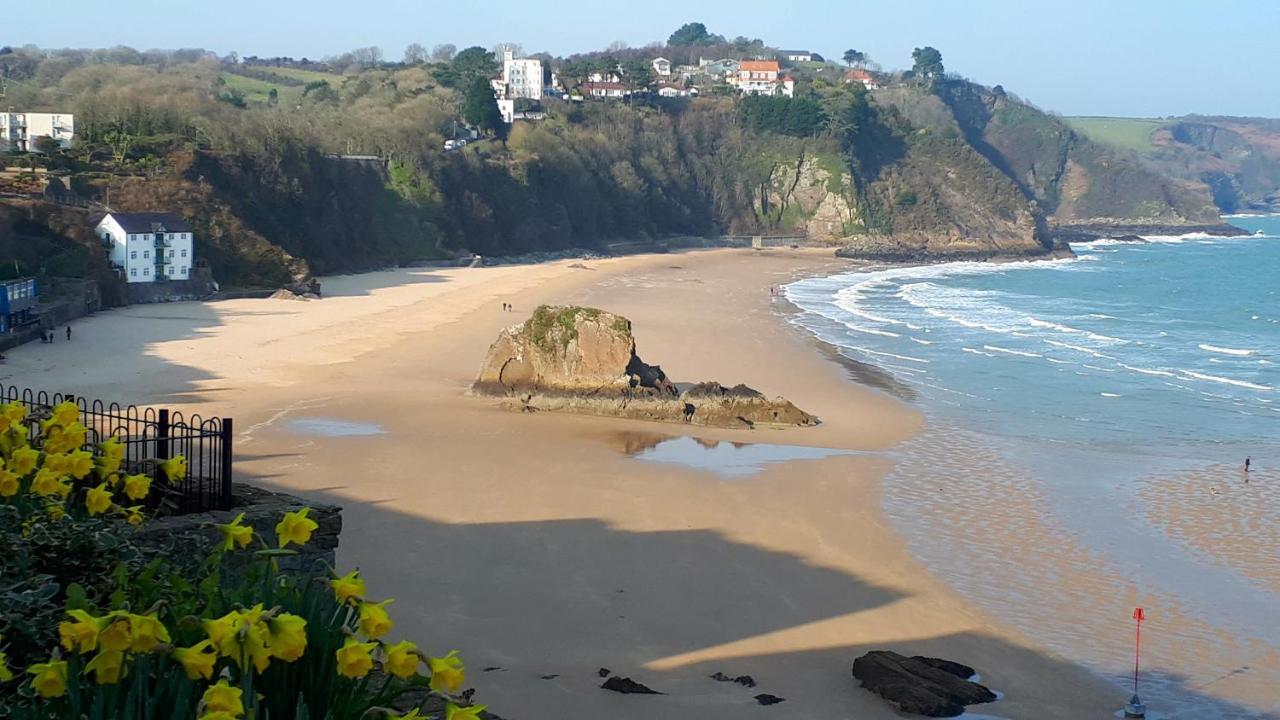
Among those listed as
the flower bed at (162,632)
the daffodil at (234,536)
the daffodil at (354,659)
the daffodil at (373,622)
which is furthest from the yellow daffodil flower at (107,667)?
the daffodil at (234,536)

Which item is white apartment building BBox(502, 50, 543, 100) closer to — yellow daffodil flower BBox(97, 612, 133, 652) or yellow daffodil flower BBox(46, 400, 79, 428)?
yellow daffodil flower BBox(46, 400, 79, 428)

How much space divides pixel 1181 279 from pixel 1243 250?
35181 mm

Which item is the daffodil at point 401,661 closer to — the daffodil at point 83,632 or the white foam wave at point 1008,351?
the daffodil at point 83,632

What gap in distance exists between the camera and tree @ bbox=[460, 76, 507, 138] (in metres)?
86.9


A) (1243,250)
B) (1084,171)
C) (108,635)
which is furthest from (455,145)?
(1084,171)

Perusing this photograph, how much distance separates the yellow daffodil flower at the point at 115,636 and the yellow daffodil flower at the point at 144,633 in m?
0.01

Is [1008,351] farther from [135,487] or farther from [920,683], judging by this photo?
[135,487]

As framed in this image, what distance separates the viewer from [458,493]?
18.3m

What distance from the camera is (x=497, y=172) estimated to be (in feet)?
256

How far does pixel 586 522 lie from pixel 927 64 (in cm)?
16569

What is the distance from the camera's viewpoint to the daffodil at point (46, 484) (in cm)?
549

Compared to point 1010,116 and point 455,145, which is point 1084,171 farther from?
point 455,145

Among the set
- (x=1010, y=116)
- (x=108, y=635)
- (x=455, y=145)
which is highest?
(x=1010, y=116)

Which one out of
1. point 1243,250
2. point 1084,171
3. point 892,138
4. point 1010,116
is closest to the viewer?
point 1243,250
